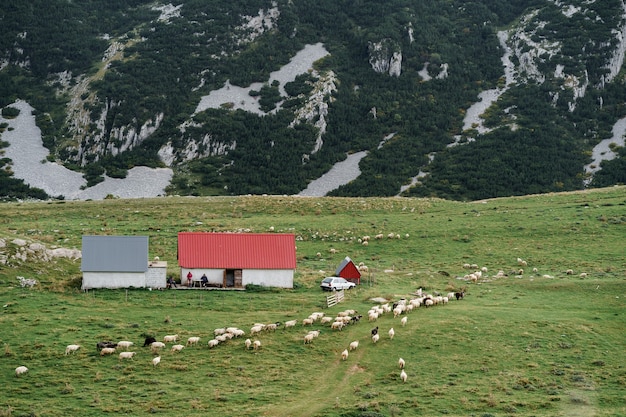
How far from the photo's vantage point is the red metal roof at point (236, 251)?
5991 centimetres

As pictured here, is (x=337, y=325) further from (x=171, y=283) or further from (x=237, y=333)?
(x=171, y=283)

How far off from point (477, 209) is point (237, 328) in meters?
51.5

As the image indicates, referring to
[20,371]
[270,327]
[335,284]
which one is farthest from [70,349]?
[335,284]

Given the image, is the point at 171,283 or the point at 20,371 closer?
the point at 20,371

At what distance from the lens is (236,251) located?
61.1m

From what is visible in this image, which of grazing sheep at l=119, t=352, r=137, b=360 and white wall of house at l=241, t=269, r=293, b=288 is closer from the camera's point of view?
grazing sheep at l=119, t=352, r=137, b=360

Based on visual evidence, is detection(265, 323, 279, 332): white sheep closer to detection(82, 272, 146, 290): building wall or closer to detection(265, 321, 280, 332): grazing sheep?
detection(265, 321, 280, 332): grazing sheep

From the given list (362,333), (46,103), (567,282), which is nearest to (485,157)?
(46,103)

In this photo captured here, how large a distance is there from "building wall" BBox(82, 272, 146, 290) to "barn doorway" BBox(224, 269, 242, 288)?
20.2ft

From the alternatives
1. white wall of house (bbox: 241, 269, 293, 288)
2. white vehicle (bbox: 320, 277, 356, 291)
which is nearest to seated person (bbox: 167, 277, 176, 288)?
white wall of house (bbox: 241, 269, 293, 288)

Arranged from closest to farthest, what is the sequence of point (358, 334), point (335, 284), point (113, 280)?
point (358, 334) → point (113, 280) → point (335, 284)

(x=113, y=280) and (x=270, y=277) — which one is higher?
(x=270, y=277)

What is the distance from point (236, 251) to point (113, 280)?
9335 millimetres

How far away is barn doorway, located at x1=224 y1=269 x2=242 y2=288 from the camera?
197 feet
